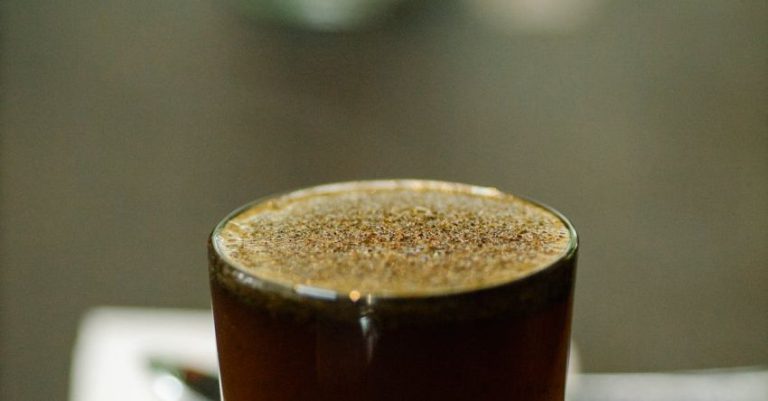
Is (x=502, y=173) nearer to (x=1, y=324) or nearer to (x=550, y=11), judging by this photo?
(x=550, y=11)

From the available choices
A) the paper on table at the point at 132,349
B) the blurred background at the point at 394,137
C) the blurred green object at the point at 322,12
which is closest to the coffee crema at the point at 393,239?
the paper on table at the point at 132,349

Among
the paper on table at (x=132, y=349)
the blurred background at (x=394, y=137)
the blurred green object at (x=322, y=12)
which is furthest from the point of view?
the blurred green object at (x=322, y=12)

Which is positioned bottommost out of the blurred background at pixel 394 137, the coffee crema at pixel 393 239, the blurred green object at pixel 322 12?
the blurred background at pixel 394 137

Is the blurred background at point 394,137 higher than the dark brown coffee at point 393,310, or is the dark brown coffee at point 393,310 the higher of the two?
the dark brown coffee at point 393,310

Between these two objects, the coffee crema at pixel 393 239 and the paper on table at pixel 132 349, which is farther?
the paper on table at pixel 132 349

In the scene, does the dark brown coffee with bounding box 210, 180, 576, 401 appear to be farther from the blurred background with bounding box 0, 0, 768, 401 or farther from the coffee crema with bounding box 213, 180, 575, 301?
the blurred background with bounding box 0, 0, 768, 401

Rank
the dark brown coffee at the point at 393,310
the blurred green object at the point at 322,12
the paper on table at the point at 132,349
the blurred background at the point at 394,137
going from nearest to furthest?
the dark brown coffee at the point at 393,310, the paper on table at the point at 132,349, the blurred background at the point at 394,137, the blurred green object at the point at 322,12

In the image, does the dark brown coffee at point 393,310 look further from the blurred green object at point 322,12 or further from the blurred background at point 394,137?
the blurred green object at point 322,12

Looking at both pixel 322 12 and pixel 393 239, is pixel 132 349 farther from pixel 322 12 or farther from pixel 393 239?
pixel 322 12
